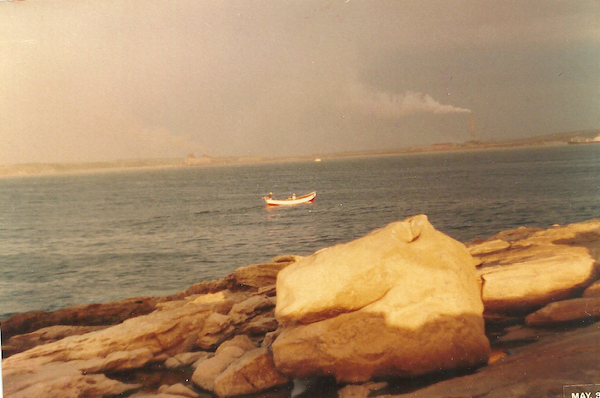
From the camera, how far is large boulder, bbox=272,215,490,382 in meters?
7.29

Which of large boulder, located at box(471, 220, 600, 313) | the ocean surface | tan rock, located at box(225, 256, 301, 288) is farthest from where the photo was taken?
the ocean surface

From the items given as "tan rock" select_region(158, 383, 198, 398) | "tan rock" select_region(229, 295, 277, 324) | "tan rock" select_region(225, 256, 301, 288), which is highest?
"tan rock" select_region(225, 256, 301, 288)

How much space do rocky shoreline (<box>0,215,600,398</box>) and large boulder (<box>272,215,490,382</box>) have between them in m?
0.02

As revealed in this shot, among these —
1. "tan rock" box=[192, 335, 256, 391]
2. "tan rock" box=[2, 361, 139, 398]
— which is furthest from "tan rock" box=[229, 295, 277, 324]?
"tan rock" box=[2, 361, 139, 398]

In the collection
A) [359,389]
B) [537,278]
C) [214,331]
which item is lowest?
[359,389]

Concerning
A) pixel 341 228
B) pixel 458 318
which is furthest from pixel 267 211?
pixel 458 318

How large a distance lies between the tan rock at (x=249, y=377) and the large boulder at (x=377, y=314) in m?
0.28

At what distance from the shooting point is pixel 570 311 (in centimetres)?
768

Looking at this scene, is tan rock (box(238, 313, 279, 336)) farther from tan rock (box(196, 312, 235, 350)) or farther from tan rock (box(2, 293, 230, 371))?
tan rock (box(2, 293, 230, 371))

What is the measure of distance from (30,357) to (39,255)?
481 cm

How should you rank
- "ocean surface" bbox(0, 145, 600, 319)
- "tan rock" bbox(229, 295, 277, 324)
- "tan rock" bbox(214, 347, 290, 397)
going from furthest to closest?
1. "ocean surface" bbox(0, 145, 600, 319)
2. "tan rock" bbox(229, 295, 277, 324)
3. "tan rock" bbox(214, 347, 290, 397)

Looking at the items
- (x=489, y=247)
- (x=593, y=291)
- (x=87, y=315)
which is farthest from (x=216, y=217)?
(x=593, y=291)

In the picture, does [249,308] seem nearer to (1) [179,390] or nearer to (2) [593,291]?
(1) [179,390]

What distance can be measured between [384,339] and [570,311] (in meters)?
3.14
